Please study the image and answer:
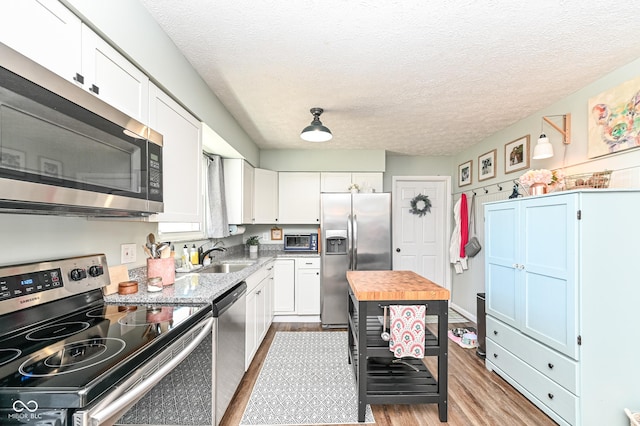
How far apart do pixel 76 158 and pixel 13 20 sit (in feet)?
1.37

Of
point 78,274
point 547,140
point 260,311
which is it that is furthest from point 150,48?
point 547,140

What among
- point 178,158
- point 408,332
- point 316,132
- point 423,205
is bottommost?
point 408,332

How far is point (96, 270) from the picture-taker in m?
1.60

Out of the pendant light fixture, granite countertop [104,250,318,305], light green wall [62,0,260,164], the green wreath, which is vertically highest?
light green wall [62,0,260,164]

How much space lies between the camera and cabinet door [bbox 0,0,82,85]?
91 centimetres

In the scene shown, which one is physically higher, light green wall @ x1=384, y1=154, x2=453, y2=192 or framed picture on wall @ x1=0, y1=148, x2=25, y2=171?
light green wall @ x1=384, y1=154, x2=453, y2=192

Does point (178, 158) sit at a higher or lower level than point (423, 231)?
higher

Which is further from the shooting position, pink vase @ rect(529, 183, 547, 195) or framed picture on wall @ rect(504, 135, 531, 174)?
framed picture on wall @ rect(504, 135, 531, 174)

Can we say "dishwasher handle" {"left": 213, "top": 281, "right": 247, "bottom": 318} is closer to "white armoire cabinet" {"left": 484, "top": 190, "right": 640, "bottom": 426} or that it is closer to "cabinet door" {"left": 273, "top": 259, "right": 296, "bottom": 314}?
"cabinet door" {"left": 273, "top": 259, "right": 296, "bottom": 314}

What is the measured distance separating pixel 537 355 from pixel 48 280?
2936mm

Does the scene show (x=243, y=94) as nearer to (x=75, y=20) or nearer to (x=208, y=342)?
(x=75, y=20)

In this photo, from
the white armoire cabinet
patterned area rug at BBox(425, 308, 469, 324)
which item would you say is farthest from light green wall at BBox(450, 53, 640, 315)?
the white armoire cabinet

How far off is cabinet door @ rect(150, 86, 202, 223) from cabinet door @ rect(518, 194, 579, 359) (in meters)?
2.47

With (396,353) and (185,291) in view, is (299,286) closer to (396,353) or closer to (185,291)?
(396,353)
